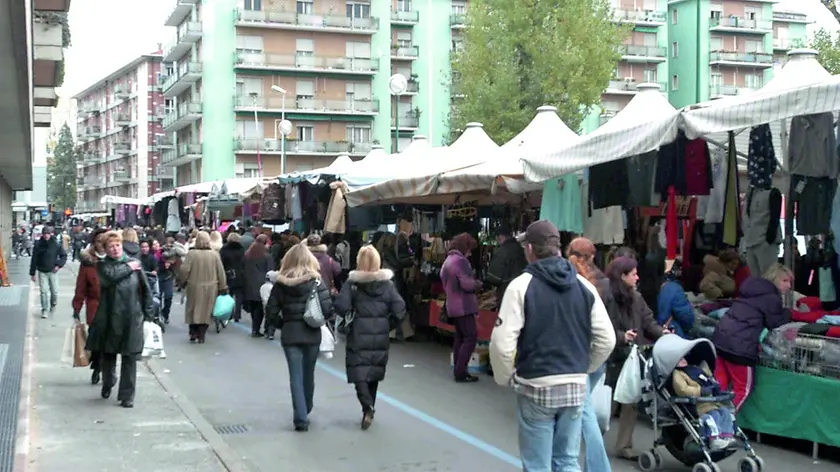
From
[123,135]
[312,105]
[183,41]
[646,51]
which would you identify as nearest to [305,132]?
[312,105]

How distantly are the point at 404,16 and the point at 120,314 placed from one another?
2344 inches

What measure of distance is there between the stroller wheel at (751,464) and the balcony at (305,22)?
58072 millimetres

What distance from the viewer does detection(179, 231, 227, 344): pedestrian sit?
603 inches

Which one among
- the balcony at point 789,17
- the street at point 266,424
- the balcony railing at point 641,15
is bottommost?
the street at point 266,424

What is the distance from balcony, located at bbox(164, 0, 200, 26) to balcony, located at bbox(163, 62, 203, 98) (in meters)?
3.74

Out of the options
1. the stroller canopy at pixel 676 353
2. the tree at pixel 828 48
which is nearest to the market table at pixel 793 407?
the stroller canopy at pixel 676 353

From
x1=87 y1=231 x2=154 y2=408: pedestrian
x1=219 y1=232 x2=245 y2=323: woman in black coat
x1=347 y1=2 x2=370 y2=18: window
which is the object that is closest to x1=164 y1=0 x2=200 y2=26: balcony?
x1=347 y1=2 x2=370 y2=18: window

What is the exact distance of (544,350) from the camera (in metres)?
5.17

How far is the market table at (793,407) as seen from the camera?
7539 mm

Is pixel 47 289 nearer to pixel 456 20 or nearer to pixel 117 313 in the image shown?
pixel 117 313

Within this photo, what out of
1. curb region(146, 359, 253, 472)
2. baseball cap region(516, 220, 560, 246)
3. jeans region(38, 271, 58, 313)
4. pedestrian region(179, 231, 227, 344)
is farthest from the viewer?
jeans region(38, 271, 58, 313)

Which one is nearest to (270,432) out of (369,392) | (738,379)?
(369,392)

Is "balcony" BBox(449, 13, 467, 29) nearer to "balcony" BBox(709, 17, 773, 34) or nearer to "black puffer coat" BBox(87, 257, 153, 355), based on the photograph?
"balcony" BBox(709, 17, 773, 34)

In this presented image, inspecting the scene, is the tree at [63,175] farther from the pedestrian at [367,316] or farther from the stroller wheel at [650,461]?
the stroller wheel at [650,461]
